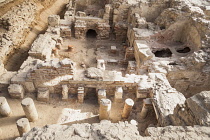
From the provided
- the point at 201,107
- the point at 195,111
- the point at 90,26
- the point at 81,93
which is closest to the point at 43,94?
the point at 81,93

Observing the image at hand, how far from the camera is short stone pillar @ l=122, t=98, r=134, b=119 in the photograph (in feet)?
17.6

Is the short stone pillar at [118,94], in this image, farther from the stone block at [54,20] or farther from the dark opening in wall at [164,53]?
the stone block at [54,20]

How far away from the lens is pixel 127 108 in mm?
5473

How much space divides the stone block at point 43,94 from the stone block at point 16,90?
599 mm

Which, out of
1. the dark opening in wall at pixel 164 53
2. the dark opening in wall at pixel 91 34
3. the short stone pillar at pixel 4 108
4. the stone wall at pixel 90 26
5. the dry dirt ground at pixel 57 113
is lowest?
the dry dirt ground at pixel 57 113

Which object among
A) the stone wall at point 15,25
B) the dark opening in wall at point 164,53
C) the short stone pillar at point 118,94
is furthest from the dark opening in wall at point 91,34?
the short stone pillar at point 118,94

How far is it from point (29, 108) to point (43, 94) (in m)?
1.00

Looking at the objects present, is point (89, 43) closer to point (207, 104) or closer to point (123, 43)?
point (123, 43)

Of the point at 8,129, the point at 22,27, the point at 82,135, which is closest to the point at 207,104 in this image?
the point at 82,135

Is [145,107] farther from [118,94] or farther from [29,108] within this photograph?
[29,108]

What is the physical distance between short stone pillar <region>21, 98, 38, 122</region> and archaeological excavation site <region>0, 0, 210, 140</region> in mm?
29

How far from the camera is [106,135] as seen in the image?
11.4ft

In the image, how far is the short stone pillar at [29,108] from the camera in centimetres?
500

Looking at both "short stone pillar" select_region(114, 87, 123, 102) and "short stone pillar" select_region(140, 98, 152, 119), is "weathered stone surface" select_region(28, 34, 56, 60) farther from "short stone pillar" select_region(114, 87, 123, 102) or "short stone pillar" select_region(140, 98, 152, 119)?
"short stone pillar" select_region(140, 98, 152, 119)
